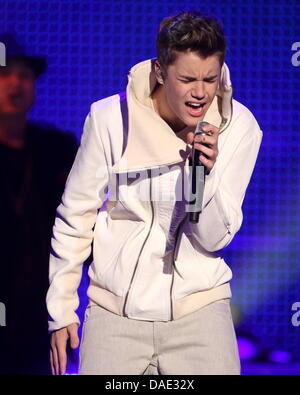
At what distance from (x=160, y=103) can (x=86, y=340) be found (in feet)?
1.95

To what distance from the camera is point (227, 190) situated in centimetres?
170

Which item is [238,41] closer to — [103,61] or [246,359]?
[103,61]

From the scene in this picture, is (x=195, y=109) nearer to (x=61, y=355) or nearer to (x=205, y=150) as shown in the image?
(x=205, y=150)

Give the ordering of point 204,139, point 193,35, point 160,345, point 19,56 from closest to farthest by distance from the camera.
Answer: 1. point 204,139
2. point 193,35
3. point 160,345
4. point 19,56

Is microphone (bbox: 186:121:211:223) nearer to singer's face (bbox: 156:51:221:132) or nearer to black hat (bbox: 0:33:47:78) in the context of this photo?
singer's face (bbox: 156:51:221:132)

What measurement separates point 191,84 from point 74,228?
0.46 meters

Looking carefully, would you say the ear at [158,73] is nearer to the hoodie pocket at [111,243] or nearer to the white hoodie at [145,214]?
the white hoodie at [145,214]

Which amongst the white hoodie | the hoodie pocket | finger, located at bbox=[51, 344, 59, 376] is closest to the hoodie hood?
the white hoodie

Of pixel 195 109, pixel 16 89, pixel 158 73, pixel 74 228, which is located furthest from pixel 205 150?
pixel 16 89

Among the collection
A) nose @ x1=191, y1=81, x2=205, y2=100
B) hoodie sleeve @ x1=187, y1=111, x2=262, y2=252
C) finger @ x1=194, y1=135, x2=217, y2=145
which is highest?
nose @ x1=191, y1=81, x2=205, y2=100

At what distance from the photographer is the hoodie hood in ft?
5.51

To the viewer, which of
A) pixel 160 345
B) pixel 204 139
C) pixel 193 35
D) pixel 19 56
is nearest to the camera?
pixel 204 139

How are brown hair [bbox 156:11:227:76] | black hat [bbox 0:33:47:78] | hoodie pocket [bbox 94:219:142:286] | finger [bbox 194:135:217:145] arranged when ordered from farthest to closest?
black hat [bbox 0:33:47:78] → hoodie pocket [bbox 94:219:142:286] → brown hair [bbox 156:11:227:76] → finger [bbox 194:135:217:145]

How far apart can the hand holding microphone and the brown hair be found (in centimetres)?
21
